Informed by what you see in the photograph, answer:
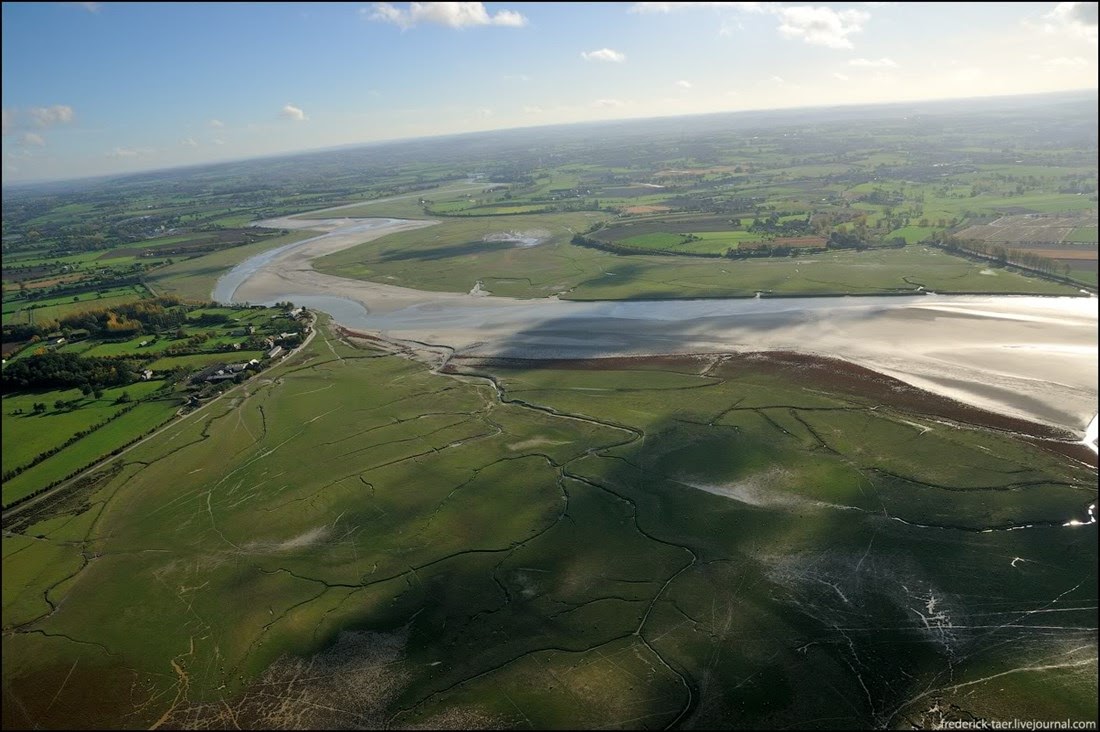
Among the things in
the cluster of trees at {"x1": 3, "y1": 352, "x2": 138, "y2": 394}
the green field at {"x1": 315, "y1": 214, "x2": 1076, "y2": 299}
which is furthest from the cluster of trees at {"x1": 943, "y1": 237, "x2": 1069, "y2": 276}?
the cluster of trees at {"x1": 3, "y1": 352, "x2": 138, "y2": 394}

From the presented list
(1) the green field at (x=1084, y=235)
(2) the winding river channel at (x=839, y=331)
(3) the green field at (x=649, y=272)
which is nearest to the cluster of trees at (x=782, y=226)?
(3) the green field at (x=649, y=272)

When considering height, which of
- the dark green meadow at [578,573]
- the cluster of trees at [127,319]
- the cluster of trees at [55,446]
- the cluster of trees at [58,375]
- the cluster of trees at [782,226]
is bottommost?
the dark green meadow at [578,573]

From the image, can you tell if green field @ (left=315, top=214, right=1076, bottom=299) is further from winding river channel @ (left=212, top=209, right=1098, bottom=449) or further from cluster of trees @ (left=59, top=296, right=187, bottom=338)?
cluster of trees @ (left=59, top=296, right=187, bottom=338)

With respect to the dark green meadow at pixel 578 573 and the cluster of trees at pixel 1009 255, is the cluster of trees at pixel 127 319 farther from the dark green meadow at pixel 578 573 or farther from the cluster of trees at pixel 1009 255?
the cluster of trees at pixel 1009 255

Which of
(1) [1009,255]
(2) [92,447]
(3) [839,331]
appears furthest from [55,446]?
(1) [1009,255]

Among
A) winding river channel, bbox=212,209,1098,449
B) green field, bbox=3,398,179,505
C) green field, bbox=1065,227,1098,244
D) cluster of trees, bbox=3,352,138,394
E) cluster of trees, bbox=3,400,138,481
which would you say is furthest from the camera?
green field, bbox=1065,227,1098,244
